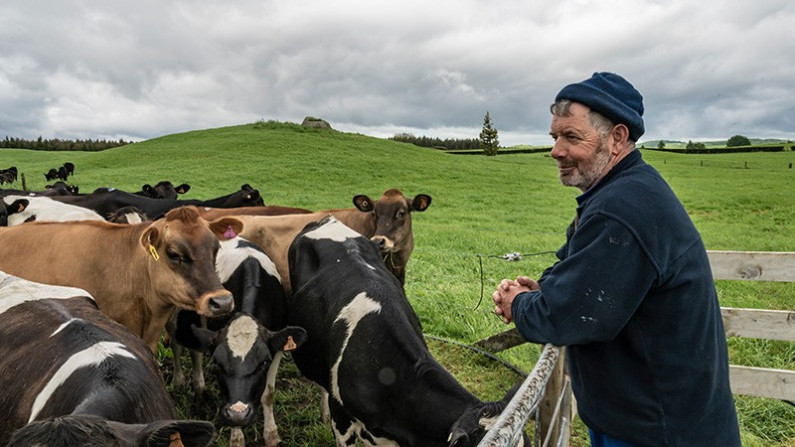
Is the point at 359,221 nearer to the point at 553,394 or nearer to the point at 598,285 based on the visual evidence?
the point at 553,394

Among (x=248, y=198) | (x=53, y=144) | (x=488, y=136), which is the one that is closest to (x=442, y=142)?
(x=488, y=136)

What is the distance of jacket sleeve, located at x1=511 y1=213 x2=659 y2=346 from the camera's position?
1887 mm

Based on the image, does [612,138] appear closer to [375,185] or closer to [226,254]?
[226,254]

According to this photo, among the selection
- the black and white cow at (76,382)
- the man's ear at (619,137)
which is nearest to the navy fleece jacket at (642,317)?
the man's ear at (619,137)

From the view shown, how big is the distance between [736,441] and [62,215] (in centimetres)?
974

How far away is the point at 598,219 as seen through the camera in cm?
194

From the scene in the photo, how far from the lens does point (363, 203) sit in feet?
29.3

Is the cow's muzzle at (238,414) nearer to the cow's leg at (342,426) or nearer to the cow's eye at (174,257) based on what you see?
the cow's leg at (342,426)

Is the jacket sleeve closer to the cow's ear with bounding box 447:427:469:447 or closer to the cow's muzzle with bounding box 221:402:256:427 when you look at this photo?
the cow's ear with bounding box 447:427:469:447

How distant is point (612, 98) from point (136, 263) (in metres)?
4.54

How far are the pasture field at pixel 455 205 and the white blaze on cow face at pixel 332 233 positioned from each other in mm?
1746

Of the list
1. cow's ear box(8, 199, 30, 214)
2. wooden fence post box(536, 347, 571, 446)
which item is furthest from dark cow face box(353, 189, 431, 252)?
cow's ear box(8, 199, 30, 214)

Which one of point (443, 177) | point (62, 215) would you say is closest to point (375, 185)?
point (443, 177)

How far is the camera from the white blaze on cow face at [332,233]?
569 cm
